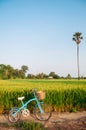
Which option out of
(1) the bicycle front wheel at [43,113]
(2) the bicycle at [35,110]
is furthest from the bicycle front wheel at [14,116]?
(1) the bicycle front wheel at [43,113]

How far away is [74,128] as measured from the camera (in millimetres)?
9195

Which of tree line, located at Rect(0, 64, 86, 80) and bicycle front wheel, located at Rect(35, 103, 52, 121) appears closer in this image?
bicycle front wheel, located at Rect(35, 103, 52, 121)

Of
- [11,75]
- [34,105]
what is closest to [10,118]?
[34,105]

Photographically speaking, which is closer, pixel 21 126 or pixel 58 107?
pixel 21 126

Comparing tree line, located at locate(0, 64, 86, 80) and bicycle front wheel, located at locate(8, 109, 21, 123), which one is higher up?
tree line, located at locate(0, 64, 86, 80)

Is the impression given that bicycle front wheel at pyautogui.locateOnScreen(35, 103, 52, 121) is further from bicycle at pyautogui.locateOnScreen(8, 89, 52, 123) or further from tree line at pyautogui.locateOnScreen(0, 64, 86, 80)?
tree line at pyautogui.locateOnScreen(0, 64, 86, 80)

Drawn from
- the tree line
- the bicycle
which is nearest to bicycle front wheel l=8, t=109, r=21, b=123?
the bicycle

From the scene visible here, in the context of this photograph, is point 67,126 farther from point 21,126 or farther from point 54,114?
point 54,114

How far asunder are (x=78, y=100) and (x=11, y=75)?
10292 cm

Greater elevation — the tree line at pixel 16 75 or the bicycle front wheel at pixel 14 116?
the tree line at pixel 16 75

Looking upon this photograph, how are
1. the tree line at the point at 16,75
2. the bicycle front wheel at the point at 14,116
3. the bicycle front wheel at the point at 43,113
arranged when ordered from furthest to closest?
1. the tree line at the point at 16,75
2. the bicycle front wheel at the point at 43,113
3. the bicycle front wheel at the point at 14,116

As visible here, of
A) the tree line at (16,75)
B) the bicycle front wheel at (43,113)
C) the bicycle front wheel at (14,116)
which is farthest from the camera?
the tree line at (16,75)

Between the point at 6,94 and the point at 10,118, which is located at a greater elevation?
the point at 6,94

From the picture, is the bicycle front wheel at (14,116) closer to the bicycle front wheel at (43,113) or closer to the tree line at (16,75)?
the bicycle front wheel at (43,113)
